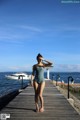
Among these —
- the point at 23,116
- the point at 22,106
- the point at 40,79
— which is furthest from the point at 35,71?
the point at 22,106

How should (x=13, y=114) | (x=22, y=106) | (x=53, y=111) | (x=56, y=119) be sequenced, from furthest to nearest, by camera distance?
(x=22, y=106) → (x=53, y=111) → (x=13, y=114) → (x=56, y=119)

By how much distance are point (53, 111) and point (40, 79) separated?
1.58 m

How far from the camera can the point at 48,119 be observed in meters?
12.4

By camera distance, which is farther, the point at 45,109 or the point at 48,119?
the point at 45,109

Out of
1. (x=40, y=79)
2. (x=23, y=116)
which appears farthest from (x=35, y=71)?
(x=23, y=116)

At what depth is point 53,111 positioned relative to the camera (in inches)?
557

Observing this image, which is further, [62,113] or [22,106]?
[22,106]

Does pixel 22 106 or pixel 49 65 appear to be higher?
pixel 49 65

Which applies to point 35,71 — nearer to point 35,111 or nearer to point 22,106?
point 35,111

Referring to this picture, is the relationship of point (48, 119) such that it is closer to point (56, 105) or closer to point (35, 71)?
point (35, 71)

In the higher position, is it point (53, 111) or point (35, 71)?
point (35, 71)

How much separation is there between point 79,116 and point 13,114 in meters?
2.35

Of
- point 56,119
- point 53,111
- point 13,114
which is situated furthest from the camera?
point 53,111

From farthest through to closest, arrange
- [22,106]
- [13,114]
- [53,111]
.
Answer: [22,106]
[53,111]
[13,114]
